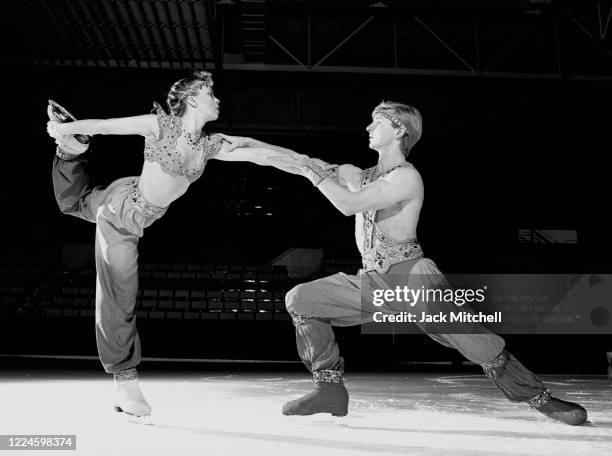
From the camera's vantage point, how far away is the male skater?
1993mm

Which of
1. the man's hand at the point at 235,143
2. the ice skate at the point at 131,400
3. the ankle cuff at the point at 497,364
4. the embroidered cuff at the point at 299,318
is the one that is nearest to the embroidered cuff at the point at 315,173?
the man's hand at the point at 235,143

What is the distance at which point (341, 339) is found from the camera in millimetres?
6730

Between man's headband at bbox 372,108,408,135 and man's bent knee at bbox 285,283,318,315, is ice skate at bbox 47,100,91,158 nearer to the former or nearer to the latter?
man's bent knee at bbox 285,283,318,315

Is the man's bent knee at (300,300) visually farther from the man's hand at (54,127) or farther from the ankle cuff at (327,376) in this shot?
the man's hand at (54,127)

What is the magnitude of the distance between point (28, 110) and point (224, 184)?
2845mm

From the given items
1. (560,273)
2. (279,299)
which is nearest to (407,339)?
(279,299)

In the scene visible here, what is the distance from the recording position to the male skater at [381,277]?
1.99m

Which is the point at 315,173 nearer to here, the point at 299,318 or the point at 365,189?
the point at 365,189

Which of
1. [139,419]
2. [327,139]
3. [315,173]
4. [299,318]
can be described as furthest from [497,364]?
[327,139]

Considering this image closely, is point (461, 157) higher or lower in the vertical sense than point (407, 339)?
higher

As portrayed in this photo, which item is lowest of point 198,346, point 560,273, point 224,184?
point 198,346

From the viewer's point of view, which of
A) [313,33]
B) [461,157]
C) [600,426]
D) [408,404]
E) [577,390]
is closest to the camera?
[600,426]

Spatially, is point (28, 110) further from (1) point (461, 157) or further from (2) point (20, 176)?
(1) point (461, 157)

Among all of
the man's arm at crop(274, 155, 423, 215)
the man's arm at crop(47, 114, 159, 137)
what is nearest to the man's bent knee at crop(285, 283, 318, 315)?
the man's arm at crop(274, 155, 423, 215)
